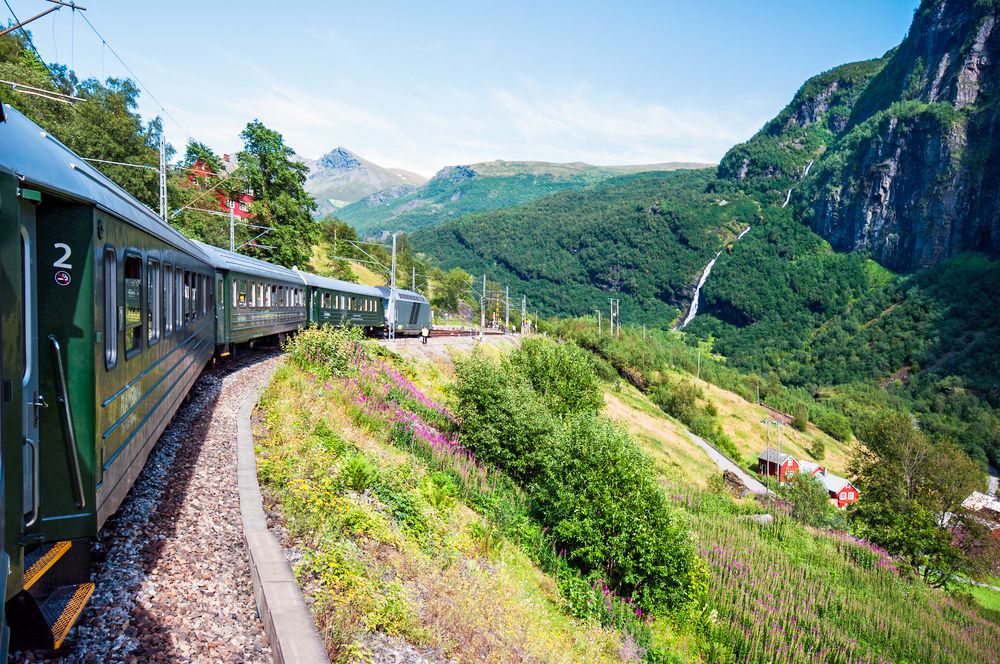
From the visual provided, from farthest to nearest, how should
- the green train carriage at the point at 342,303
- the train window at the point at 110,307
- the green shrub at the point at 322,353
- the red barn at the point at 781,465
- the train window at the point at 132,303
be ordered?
the red barn at the point at 781,465 < the green train carriage at the point at 342,303 < the green shrub at the point at 322,353 < the train window at the point at 132,303 < the train window at the point at 110,307

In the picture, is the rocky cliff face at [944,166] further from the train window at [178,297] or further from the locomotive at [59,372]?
the locomotive at [59,372]

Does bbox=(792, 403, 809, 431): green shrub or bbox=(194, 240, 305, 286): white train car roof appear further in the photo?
bbox=(792, 403, 809, 431): green shrub

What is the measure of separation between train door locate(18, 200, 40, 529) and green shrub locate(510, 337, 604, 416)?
23384mm

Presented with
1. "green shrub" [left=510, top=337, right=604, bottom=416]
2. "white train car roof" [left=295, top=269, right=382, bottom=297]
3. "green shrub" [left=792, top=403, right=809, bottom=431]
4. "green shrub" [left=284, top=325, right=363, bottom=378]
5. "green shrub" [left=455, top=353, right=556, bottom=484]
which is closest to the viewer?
"green shrub" [left=284, top=325, right=363, bottom=378]

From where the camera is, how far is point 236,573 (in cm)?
604

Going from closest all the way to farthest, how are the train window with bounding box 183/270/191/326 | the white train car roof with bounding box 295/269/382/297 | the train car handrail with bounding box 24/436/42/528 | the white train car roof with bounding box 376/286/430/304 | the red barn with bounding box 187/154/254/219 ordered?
the train car handrail with bounding box 24/436/42/528 < the train window with bounding box 183/270/191/326 < the white train car roof with bounding box 295/269/382/297 < the white train car roof with bounding box 376/286/430/304 < the red barn with bounding box 187/154/254/219

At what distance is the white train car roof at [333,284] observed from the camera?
28.7m

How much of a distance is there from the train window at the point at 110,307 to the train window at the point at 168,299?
10.2ft

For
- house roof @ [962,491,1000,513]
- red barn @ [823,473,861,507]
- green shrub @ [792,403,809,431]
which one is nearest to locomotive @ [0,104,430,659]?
red barn @ [823,473,861,507]

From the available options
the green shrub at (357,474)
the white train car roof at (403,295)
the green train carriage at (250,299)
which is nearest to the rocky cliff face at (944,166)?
the white train car roof at (403,295)

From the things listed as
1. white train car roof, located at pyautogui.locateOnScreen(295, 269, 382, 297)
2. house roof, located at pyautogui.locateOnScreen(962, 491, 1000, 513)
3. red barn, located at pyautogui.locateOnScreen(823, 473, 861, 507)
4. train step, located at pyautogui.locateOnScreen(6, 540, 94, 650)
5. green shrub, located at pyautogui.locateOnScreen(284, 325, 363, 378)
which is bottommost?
house roof, located at pyautogui.locateOnScreen(962, 491, 1000, 513)

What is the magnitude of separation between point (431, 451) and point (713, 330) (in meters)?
185

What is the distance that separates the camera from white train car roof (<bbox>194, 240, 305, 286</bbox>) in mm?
16703

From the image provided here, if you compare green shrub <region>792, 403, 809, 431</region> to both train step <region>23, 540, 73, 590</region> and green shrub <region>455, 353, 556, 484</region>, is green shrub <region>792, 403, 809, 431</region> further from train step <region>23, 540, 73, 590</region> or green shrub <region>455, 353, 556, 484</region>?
train step <region>23, 540, 73, 590</region>
